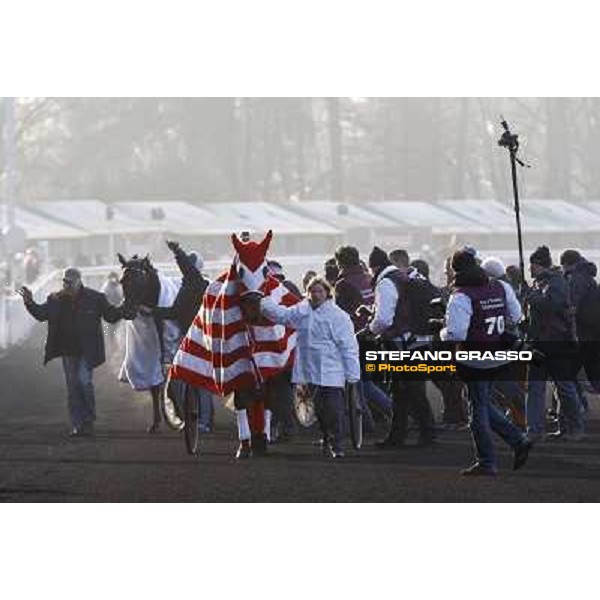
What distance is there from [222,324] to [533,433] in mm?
3162

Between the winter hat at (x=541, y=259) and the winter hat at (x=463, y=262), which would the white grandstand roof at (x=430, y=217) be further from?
the winter hat at (x=463, y=262)

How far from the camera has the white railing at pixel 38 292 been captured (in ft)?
115

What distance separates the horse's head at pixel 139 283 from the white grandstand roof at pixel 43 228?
53.1 meters

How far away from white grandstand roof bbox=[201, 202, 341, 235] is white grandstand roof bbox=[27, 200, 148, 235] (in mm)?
4447

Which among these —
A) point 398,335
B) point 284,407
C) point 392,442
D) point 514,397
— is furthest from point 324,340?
point 514,397

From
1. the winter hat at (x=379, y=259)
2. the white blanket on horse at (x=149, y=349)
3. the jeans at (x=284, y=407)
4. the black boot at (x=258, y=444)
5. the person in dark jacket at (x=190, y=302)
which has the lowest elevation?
the black boot at (x=258, y=444)

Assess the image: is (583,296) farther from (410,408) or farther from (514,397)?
(410,408)

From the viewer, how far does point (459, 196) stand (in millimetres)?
94875

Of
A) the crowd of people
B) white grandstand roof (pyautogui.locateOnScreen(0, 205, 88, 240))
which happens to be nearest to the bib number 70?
the crowd of people

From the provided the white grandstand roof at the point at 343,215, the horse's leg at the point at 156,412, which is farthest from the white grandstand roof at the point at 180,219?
the horse's leg at the point at 156,412

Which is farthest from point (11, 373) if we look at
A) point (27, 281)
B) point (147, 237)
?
point (147, 237)

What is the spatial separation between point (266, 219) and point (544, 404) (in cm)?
6227

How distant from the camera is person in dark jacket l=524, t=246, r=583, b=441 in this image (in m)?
16.1

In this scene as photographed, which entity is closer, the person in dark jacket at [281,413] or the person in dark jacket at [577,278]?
the person in dark jacket at [281,413]
